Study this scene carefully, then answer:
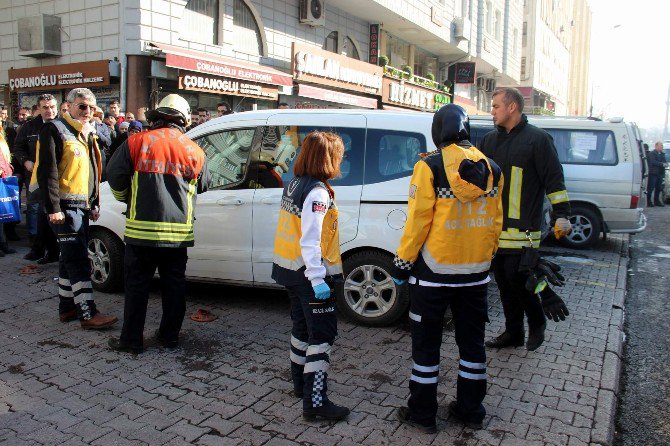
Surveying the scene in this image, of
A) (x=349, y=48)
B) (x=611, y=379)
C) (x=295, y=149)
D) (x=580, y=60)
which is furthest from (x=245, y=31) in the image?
(x=580, y=60)

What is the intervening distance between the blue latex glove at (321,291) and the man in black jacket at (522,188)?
1.71 meters

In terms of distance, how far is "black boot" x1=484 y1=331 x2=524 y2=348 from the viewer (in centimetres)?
477

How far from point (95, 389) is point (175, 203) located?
1414 millimetres

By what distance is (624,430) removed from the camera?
3.74m

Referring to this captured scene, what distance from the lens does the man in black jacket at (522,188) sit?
4.34 meters

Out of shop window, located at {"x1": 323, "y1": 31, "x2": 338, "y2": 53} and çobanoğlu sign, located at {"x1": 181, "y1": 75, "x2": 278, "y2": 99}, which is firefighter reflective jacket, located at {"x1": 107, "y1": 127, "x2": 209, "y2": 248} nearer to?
çobanoğlu sign, located at {"x1": 181, "y1": 75, "x2": 278, "y2": 99}

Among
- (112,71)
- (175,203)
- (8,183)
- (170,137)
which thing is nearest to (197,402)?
(175,203)

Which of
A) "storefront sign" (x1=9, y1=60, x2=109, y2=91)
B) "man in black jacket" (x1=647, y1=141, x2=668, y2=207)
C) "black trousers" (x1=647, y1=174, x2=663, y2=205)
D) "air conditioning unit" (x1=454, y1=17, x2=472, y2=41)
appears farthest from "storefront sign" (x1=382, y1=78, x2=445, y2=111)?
"storefront sign" (x1=9, y1=60, x2=109, y2=91)

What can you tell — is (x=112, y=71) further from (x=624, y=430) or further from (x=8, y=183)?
(x=624, y=430)

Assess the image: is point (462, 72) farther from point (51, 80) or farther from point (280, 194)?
point (280, 194)

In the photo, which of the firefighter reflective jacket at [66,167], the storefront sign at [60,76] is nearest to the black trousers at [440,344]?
the firefighter reflective jacket at [66,167]

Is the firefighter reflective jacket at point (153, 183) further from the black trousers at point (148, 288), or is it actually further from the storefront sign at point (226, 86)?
the storefront sign at point (226, 86)

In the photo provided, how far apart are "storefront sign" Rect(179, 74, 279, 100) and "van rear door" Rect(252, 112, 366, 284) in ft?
22.1

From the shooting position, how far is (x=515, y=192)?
4418 millimetres
